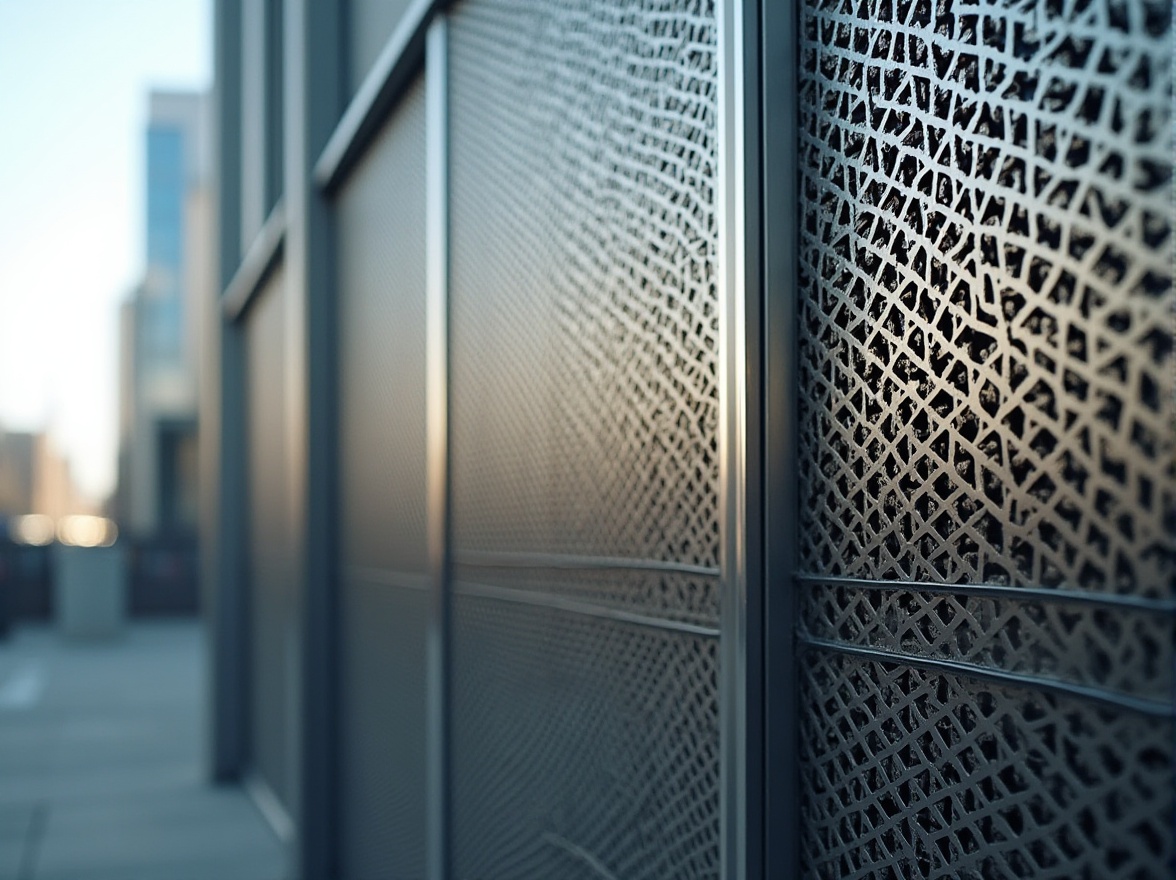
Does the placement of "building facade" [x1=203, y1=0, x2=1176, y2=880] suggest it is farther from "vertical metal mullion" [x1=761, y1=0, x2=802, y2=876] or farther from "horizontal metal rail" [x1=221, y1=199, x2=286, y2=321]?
"horizontal metal rail" [x1=221, y1=199, x2=286, y2=321]

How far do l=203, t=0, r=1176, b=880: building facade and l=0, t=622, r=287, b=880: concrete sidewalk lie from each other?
2.69 metres

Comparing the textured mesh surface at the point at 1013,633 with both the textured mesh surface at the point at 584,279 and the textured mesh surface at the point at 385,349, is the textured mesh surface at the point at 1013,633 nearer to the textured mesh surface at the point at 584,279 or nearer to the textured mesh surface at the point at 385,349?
the textured mesh surface at the point at 584,279

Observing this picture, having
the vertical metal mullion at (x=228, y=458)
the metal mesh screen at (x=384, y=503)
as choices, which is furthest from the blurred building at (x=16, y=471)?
the metal mesh screen at (x=384, y=503)

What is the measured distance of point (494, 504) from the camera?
353 cm

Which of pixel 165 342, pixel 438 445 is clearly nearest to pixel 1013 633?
pixel 438 445

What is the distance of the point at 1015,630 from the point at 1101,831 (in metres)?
0.23

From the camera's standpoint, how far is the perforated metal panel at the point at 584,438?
88.7 inches

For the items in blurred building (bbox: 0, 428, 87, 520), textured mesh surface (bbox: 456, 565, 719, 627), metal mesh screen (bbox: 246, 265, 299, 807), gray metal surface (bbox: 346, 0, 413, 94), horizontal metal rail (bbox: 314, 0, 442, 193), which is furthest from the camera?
blurred building (bbox: 0, 428, 87, 520)

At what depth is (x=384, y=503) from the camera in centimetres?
487

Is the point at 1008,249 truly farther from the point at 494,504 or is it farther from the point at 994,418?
the point at 494,504

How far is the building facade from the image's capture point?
1343 mm

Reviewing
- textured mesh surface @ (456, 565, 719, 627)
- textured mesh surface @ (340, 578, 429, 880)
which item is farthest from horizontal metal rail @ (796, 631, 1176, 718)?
textured mesh surface @ (340, 578, 429, 880)

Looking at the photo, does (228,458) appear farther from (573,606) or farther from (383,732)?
(573,606)

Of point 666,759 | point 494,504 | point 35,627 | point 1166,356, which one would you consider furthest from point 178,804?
point 35,627
